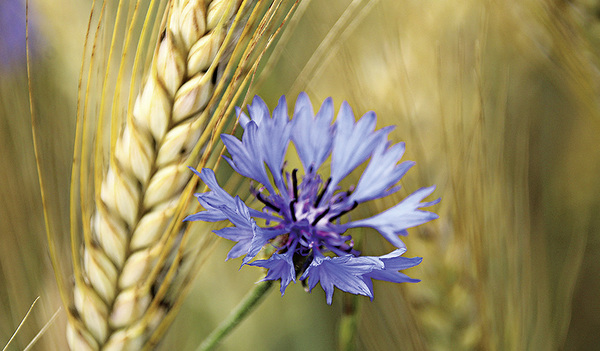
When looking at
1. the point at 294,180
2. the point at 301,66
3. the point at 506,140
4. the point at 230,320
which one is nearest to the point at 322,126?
the point at 294,180

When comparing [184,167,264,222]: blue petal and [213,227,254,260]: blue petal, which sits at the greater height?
[184,167,264,222]: blue petal

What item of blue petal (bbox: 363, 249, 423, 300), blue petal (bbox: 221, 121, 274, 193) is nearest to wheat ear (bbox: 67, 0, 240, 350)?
blue petal (bbox: 221, 121, 274, 193)

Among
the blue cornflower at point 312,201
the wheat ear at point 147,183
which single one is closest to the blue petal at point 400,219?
the blue cornflower at point 312,201

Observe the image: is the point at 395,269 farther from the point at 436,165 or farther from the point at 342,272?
the point at 436,165

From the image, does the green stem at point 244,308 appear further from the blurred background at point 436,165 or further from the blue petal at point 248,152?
the blurred background at point 436,165

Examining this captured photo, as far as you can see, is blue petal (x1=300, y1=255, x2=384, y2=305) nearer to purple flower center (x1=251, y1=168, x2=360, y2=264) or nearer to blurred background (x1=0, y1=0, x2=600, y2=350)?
purple flower center (x1=251, y1=168, x2=360, y2=264)

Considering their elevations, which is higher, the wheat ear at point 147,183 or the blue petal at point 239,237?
the wheat ear at point 147,183
